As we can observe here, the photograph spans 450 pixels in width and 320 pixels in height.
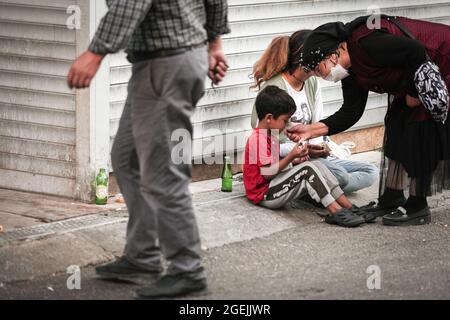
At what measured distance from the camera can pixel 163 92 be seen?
543 centimetres

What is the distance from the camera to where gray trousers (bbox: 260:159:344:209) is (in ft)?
24.7

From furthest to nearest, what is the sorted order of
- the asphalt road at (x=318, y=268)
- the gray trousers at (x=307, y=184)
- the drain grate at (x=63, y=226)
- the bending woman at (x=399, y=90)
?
1. the gray trousers at (x=307, y=184)
2. the bending woman at (x=399, y=90)
3. the drain grate at (x=63, y=226)
4. the asphalt road at (x=318, y=268)

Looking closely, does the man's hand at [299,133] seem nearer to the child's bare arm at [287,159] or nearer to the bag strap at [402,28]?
the child's bare arm at [287,159]

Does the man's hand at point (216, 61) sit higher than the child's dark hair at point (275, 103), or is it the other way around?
the man's hand at point (216, 61)

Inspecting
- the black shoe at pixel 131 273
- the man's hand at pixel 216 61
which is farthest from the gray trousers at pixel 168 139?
the man's hand at pixel 216 61

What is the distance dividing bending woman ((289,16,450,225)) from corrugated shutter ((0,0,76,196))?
5.16 ft

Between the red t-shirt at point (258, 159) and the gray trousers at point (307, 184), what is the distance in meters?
0.10

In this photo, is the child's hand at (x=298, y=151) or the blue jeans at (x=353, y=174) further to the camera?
the blue jeans at (x=353, y=174)

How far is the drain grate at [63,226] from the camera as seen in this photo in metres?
6.51

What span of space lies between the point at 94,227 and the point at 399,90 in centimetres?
223

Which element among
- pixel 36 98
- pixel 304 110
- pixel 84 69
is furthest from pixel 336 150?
pixel 84 69

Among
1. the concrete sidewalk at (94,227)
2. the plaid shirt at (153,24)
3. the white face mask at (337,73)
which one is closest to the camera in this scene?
the plaid shirt at (153,24)

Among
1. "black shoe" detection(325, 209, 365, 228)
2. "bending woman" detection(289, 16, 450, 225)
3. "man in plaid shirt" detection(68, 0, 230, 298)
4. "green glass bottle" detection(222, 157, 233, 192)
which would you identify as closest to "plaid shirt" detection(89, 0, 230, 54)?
"man in plaid shirt" detection(68, 0, 230, 298)

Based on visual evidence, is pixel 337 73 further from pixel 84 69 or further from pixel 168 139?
pixel 84 69
